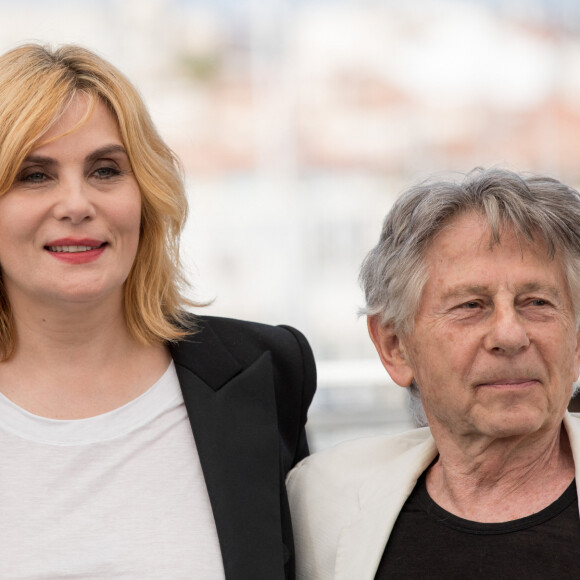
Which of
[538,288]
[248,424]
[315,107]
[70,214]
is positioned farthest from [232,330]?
[315,107]

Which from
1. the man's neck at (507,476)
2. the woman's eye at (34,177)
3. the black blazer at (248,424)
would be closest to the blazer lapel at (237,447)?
the black blazer at (248,424)

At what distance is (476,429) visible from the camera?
186 centimetres

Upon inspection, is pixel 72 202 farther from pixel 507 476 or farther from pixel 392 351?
pixel 507 476

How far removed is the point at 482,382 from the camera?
1826 mm

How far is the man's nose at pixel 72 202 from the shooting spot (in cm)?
191

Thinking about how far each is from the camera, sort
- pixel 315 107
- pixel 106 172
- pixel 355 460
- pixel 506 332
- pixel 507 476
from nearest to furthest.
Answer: pixel 506 332
pixel 507 476
pixel 106 172
pixel 355 460
pixel 315 107

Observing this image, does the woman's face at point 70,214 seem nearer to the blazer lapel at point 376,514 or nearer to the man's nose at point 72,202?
the man's nose at point 72,202

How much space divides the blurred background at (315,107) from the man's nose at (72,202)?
15.3ft

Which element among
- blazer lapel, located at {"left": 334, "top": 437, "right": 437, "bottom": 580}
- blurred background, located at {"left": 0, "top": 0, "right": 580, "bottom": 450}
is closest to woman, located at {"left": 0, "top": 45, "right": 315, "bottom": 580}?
blazer lapel, located at {"left": 334, "top": 437, "right": 437, "bottom": 580}

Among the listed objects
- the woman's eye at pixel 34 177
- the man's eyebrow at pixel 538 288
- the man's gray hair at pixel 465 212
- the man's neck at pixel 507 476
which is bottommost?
the man's neck at pixel 507 476

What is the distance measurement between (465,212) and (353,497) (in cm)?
62

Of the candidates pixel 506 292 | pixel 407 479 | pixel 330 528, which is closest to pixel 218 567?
pixel 330 528

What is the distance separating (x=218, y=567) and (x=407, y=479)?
408mm

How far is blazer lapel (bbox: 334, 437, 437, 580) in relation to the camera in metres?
1.90
